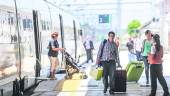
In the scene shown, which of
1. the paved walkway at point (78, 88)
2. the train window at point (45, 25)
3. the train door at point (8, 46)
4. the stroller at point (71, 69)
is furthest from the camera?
the stroller at point (71, 69)

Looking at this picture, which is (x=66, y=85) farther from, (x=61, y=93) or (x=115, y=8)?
(x=115, y=8)

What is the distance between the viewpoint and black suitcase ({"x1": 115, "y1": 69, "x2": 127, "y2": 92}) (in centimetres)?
1583

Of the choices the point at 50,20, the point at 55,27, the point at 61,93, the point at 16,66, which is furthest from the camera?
the point at 55,27

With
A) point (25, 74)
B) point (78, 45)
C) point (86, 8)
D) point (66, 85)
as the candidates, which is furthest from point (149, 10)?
point (25, 74)

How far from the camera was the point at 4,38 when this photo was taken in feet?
39.1

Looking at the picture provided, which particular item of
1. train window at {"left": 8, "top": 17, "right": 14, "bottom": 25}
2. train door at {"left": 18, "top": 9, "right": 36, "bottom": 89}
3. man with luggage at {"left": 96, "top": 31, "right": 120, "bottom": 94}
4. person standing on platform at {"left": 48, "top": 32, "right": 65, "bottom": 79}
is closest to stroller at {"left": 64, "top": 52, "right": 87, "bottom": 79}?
person standing on platform at {"left": 48, "top": 32, "right": 65, "bottom": 79}

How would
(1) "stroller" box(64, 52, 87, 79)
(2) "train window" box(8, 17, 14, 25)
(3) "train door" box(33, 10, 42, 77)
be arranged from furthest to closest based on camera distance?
(1) "stroller" box(64, 52, 87, 79) < (3) "train door" box(33, 10, 42, 77) < (2) "train window" box(8, 17, 14, 25)

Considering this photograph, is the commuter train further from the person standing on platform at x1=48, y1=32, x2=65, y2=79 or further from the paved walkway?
the paved walkway

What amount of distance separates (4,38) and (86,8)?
49.0 m

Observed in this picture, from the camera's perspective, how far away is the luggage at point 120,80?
15.8 meters

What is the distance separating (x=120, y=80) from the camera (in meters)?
15.9

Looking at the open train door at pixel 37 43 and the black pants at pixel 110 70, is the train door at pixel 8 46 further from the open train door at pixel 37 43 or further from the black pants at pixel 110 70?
the open train door at pixel 37 43

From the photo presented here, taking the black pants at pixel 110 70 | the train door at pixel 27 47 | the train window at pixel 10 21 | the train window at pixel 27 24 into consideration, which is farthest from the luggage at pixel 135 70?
the train window at pixel 10 21

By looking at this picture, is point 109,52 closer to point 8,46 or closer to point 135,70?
point 135,70
